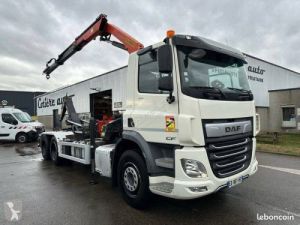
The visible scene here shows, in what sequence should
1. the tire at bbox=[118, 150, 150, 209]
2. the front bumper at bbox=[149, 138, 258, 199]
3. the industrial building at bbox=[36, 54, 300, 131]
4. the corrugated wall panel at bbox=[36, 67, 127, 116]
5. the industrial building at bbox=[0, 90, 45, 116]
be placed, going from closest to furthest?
the front bumper at bbox=[149, 138, 258, 199] → the tire at bbox=[118, 150, 150, 209] → the industrial building at bbox=[36, 54, 300, 131] → the corrugated wall panel at bbox=[36, 67, 127, 116] → the industrial building at bbox=[0, 90, 45, 116]

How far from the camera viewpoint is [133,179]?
4449 mm

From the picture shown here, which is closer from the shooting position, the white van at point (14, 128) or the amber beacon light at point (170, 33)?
the amber beacon light at point (170, 33)

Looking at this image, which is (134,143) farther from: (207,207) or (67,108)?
(67,108)

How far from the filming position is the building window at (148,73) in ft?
13.9

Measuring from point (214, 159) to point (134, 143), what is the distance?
1.51 meters

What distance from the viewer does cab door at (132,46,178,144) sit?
3838 millimetres

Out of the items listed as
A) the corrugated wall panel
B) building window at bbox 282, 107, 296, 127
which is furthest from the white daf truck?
building window at bbox 282, 107, 296, 127

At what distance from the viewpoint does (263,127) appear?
2122cm

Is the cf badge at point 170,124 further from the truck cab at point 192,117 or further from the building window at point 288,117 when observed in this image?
the building window at point 288,117

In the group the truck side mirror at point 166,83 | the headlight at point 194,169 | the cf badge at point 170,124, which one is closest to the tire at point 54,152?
the cf badge at point 170,124

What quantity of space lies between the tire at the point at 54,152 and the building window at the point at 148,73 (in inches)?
199

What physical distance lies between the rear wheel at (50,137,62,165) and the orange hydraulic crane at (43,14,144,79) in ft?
10.4

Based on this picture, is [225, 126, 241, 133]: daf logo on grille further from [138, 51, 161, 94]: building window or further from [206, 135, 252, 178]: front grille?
[138, 51, 161, 94]: building window

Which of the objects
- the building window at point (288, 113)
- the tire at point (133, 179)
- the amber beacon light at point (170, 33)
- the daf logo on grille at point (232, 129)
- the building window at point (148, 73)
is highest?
the amber beacon light at point (170, 33)
